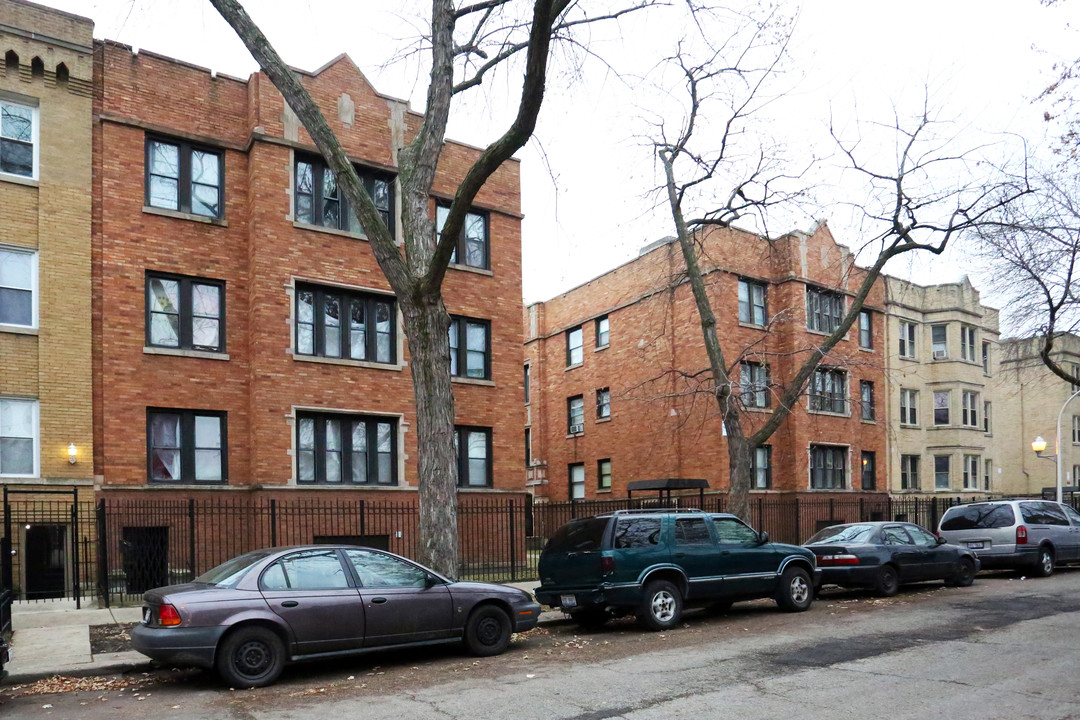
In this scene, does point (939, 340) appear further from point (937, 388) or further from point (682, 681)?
point (682, 681)

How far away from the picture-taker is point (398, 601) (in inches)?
413

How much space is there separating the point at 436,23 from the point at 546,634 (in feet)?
31.4

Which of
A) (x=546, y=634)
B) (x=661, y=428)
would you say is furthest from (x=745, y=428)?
(x=546, y=634)

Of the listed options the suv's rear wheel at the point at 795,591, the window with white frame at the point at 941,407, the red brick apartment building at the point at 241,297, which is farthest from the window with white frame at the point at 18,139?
the window with white frame at the point at 941,407

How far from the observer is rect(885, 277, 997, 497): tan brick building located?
122 feet

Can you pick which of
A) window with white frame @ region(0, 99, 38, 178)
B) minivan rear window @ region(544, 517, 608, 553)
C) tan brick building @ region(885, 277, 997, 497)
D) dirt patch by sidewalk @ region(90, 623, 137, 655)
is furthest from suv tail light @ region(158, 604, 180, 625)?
tan brick building @ region(885, 277, 997, 497)

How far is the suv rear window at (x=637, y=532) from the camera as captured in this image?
13000 mm

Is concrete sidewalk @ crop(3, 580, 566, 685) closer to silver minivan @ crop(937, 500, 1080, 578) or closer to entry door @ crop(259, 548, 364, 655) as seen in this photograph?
entry door @ crop(259, 548, 364, 655)

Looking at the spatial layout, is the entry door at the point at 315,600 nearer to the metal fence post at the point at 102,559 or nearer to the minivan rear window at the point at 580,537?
the minivan rear window at the point at 580,537

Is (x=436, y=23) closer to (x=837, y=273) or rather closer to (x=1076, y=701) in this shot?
(x=1076, y=701)

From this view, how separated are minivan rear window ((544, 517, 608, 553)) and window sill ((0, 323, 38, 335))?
11.0 meters

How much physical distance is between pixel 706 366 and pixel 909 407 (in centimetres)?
1194

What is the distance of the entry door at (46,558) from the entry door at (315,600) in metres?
9.45

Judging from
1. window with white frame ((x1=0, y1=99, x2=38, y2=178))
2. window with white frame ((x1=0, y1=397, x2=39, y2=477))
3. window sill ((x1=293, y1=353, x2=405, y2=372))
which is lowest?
window with white frame ((x1=0, y1=397, x2=39, y2=477))
